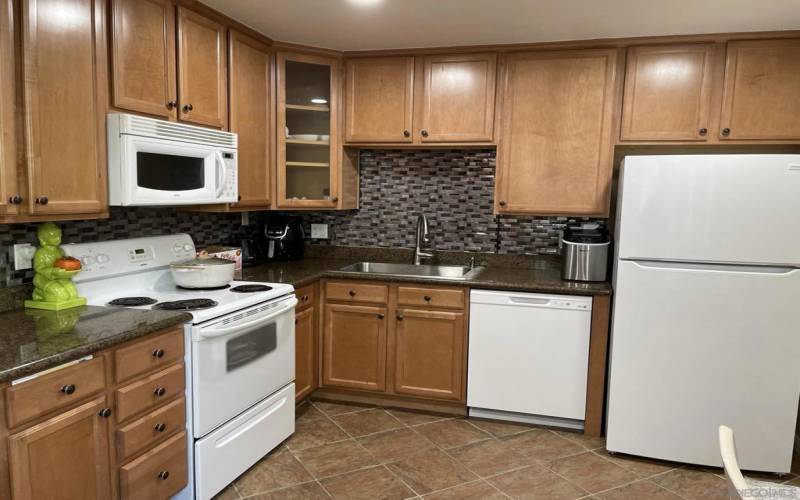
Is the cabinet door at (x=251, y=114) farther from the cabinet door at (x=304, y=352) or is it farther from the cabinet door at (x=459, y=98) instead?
the cabinet door at (x=459, y=98)

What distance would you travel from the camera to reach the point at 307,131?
3445 mm

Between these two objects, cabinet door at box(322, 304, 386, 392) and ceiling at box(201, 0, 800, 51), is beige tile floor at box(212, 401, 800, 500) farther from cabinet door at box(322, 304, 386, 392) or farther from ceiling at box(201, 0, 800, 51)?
ceiling at box(201, 0, 800, 51)

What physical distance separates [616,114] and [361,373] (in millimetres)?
2091

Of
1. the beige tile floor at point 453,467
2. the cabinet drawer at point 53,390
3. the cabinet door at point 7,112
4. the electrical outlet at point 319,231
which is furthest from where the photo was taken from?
the electrical outlet at point 319,231

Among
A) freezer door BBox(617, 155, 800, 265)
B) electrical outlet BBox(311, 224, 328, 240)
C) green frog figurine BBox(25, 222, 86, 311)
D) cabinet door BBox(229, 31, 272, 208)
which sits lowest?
green frog figurine BBox(25, 222, 86, 311)

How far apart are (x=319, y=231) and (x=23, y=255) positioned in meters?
1.94

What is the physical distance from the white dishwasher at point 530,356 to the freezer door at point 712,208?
1.68 feet

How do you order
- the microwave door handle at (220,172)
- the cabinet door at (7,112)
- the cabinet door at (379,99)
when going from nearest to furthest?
1. the cabinet door at (7,112)
2. the microwave door handle at (220,172)
3. the cabinet door at (379,99)

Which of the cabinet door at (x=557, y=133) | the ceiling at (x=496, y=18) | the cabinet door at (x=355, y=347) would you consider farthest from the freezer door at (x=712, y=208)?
the cabinet door at (x=355, y=347)

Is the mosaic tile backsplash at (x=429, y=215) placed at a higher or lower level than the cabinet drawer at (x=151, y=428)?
higher

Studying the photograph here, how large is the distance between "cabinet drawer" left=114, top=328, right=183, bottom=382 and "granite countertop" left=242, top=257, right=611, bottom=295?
873 millimetres

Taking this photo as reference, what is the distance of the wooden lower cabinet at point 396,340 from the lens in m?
3.15

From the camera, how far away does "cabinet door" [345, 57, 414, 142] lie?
3.36 metres

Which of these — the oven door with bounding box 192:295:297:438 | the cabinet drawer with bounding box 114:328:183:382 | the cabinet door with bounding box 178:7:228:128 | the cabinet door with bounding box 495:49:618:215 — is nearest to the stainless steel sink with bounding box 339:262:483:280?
the cabinet door with bounding box 495:49:618:215
